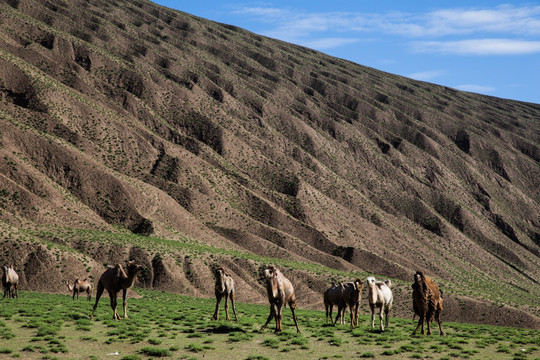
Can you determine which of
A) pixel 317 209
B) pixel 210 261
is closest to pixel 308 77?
pixel 317 209

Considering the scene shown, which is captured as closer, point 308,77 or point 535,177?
point 535,177

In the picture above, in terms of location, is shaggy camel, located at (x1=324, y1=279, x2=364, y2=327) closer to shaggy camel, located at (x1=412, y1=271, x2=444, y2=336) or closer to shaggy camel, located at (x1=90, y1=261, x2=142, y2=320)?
shaggy camel, located at (x1=412, y1=271, x2=444, y2=336)

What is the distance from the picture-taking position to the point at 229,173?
4491 inches

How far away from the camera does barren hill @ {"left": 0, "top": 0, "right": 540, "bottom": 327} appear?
7625 centimetres

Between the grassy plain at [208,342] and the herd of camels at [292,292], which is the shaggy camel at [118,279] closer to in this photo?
the herd of camels at [292,292]

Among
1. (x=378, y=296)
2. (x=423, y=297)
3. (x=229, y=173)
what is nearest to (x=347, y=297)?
(x=378, y=296)

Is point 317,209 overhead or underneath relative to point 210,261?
overhead

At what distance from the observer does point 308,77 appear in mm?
195000

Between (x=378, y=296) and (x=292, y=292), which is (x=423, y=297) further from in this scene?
(x=292, y=292)

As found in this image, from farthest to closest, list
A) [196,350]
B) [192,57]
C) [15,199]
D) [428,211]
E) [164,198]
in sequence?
[192,57]
[428,211]
[164,198]
[15,199]
[196,350]

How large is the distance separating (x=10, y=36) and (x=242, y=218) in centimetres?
7518

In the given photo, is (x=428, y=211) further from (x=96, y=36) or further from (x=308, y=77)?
(x=96, y=36)

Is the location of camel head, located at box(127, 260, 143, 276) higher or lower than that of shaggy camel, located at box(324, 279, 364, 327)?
higher

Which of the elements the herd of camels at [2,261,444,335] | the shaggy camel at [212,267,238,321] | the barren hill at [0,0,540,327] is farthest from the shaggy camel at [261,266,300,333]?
the barren hill at [0,0,540,327]
